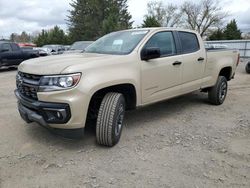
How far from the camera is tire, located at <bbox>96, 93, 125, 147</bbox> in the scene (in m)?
3.79

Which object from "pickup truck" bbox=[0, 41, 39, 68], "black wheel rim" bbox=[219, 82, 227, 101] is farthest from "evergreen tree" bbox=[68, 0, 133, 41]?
"black wheel rim" bbox=[219, 82, 227, 101]

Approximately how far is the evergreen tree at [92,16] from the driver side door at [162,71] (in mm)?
40118

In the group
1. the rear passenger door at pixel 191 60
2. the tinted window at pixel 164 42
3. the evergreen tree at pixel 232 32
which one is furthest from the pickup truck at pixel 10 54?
the evergreen tree at pixel 232 32

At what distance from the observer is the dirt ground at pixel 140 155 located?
313cm

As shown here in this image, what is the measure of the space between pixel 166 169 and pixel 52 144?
1.74 m

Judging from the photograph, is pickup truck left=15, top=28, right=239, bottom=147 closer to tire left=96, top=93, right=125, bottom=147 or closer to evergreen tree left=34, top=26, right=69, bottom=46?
tire left=96, top=93, right=125, bottom=147

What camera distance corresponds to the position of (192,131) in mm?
4664

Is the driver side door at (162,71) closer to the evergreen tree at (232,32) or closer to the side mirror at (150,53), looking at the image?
the side mirror at (150,53)

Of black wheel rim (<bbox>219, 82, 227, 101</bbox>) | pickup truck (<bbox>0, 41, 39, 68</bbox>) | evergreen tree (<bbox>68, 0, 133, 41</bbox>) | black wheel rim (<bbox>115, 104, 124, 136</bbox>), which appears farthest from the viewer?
evergreen tree (<bbox>68, 0, 133, 41</bbox>)

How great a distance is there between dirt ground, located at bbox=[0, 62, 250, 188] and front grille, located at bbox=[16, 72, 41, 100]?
77 cm

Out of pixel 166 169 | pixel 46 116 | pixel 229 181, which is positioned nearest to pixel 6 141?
pixel 46 116

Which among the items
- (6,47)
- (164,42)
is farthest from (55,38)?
(164,42)

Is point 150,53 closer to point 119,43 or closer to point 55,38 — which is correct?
point 119,43

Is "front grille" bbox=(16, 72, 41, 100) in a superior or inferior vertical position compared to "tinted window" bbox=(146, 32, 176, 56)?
inferior
